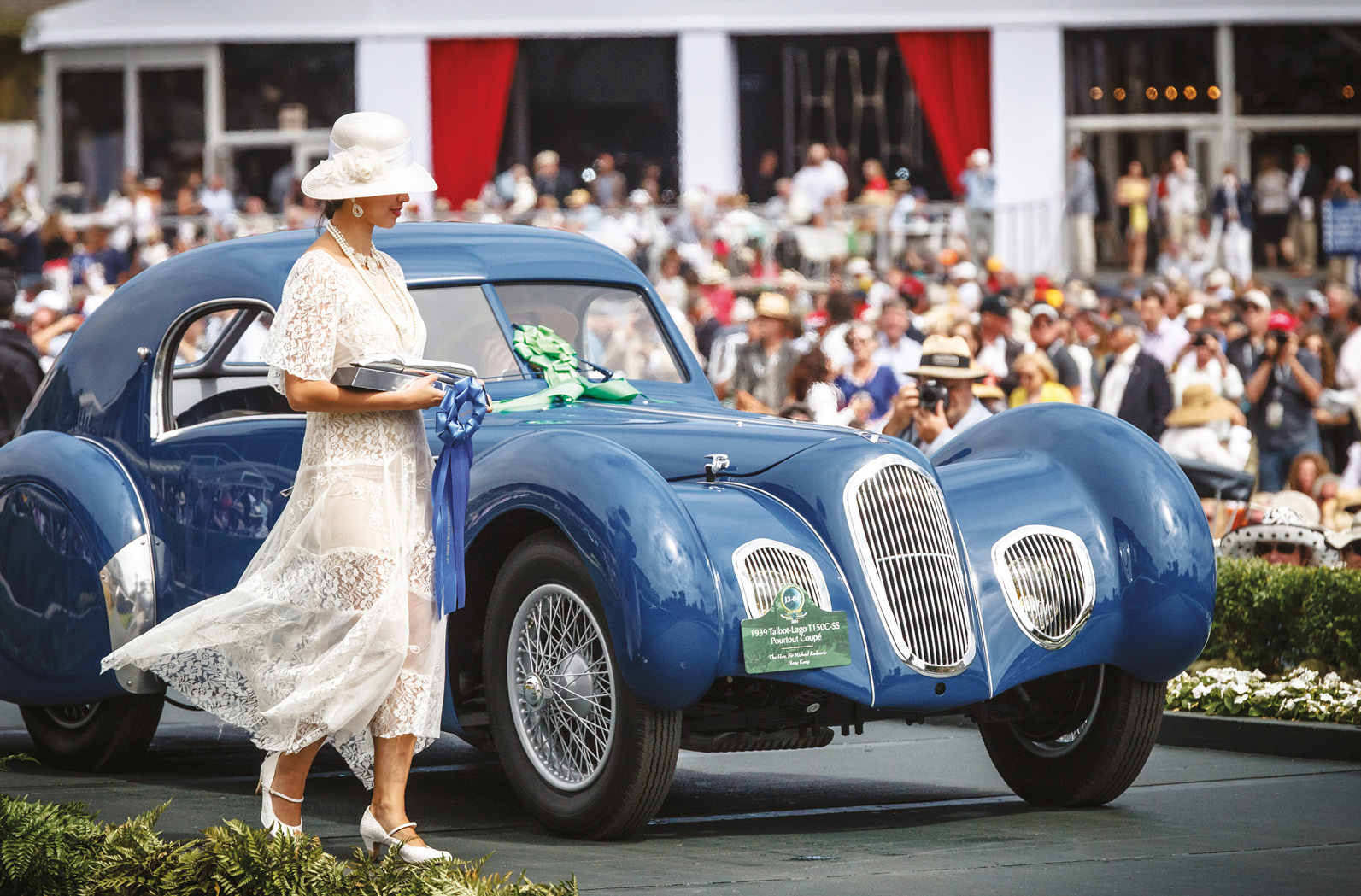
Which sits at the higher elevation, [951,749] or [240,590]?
[240,590]

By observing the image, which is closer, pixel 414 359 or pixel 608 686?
pixel 414 359

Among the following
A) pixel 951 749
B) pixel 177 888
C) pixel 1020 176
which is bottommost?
pixel 951 749

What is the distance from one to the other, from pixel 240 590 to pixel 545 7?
27.4 m

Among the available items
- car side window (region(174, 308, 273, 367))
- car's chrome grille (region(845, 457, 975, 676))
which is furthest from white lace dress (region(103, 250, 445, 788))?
car's chrome grille (region(845, 457, 975, 676))

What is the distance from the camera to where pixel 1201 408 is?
1365 centimetres

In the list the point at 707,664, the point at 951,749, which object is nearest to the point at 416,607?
the point at 707,664

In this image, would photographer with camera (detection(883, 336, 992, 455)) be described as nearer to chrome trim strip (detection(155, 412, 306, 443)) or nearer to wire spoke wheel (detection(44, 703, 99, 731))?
chrome trim strip (detection(155, 412, 306, 443))

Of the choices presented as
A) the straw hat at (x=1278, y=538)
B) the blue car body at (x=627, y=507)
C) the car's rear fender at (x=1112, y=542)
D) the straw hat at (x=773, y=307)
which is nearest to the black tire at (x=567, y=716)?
the blue car body at (x=627, y=507)

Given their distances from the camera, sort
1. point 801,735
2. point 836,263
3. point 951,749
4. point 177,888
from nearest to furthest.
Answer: point 177,888, point 801,735, point 951,749, point 836,263

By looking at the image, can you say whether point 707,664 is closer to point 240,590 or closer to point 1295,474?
point 240,590

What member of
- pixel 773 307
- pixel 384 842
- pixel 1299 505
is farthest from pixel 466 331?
pixel 1299 505

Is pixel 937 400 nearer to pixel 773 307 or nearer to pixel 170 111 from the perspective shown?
pixel 773 307

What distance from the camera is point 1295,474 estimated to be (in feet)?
43.8

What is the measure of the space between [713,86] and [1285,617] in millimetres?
23964
